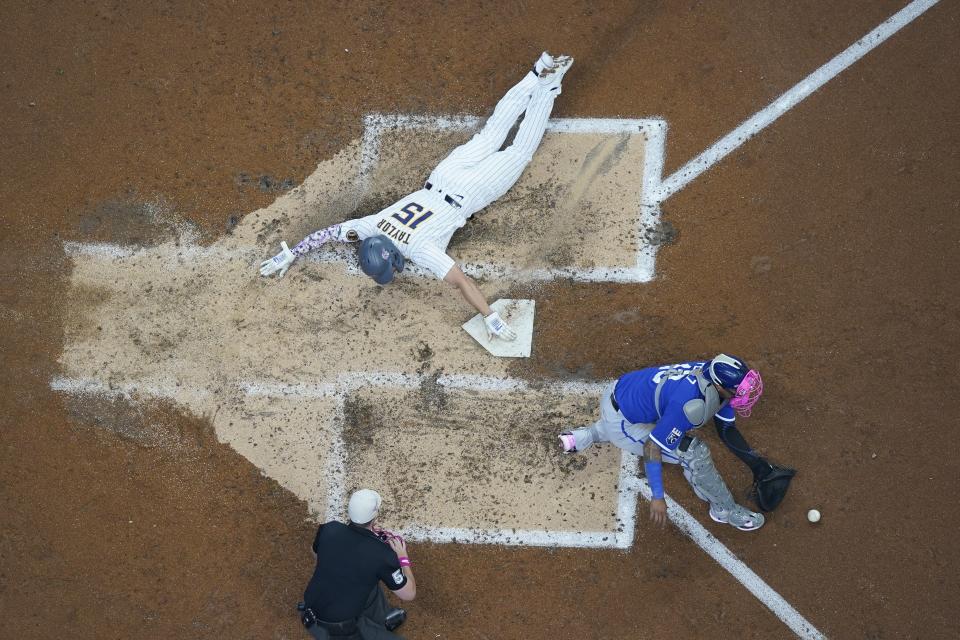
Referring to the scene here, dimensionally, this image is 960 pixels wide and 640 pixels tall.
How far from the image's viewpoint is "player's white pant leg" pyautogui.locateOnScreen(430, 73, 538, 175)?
A: 668 cm

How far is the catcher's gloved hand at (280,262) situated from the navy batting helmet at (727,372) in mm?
3523

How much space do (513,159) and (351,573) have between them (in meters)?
3.53

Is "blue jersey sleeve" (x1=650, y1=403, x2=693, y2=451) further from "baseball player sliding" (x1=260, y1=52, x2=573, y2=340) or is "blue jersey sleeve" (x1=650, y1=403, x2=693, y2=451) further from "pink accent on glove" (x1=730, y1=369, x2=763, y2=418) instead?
"baseball player sliding" (x1=260, y1=52, x2=573, y2=340)

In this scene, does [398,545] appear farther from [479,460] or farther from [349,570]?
[479,460]

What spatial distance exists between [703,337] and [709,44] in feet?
8.28

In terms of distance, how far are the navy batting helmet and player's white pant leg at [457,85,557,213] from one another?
2.36 meters

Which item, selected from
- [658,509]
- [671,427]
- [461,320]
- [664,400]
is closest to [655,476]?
[658,509]

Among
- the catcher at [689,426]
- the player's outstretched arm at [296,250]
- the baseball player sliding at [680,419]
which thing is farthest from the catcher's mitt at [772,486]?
the player's outstretched arm at [296,250]

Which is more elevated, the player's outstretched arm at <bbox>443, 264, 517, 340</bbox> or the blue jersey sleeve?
the player's outstretched arm at <bbox>443, 264, 517, 340</bbox>

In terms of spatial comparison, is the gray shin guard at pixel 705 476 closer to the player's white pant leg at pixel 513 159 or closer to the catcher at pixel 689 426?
the catcher at pixel 689 426

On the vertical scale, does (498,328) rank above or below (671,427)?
above

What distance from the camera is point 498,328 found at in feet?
21.3

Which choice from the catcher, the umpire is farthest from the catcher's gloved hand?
the catcher

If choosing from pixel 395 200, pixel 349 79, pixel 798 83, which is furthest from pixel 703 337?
pixel 349 79
